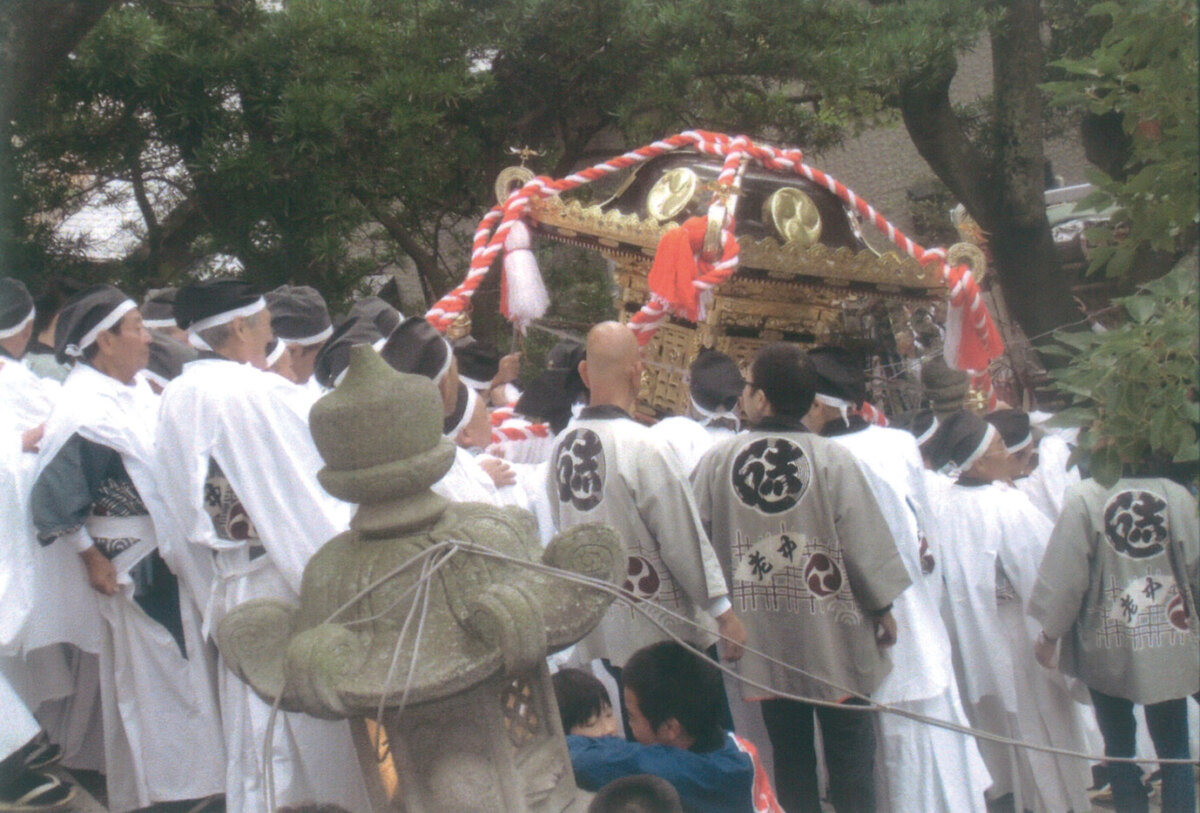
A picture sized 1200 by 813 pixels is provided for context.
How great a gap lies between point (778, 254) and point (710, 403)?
93cm

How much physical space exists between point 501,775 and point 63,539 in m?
2.71

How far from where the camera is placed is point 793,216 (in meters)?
5.96

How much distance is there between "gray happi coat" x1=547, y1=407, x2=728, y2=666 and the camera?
3.96 metres

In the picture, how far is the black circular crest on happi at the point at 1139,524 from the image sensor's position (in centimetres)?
433

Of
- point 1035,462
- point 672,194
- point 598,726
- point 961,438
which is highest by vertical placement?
point 672,194

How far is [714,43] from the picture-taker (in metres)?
7.52

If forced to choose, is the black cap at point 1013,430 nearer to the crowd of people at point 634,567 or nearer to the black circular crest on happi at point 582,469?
the crowd of people at point 634,567

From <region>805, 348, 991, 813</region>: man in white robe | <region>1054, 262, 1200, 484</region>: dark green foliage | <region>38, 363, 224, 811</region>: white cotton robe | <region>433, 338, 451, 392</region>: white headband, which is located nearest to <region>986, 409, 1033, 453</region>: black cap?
<region>805, 348, 991, 813</region>: man in white robe

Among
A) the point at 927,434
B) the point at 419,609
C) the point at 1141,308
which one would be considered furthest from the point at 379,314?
the point at 1141,308

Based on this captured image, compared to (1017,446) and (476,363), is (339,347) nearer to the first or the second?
(476,363)

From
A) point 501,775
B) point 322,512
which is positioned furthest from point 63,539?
point 501,775

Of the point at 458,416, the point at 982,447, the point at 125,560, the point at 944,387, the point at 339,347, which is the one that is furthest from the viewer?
the point at 944,387

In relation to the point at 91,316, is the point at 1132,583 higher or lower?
lower

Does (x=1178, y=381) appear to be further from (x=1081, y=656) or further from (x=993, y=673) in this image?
(x=993, y=673)
